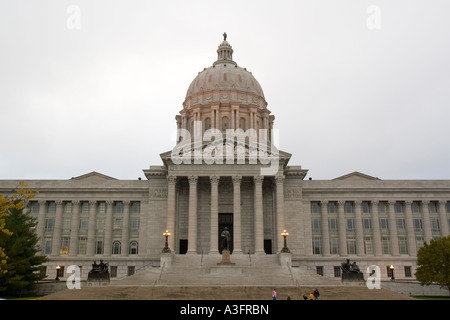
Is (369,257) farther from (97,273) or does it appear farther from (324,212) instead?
(97,273)

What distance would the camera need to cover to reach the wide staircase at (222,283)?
3619 cm

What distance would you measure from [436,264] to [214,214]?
25223 millimetres

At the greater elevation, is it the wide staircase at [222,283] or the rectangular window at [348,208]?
the rectangular window at [348,208]

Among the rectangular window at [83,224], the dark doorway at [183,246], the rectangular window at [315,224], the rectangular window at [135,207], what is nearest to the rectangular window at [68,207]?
the rectangular window at [83,224]

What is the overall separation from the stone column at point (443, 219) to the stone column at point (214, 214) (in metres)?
32.0

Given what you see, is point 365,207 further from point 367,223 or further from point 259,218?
point 259,218

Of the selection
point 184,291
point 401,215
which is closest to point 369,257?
point 401,215

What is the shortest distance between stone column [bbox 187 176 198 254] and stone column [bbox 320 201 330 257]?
61.7ft

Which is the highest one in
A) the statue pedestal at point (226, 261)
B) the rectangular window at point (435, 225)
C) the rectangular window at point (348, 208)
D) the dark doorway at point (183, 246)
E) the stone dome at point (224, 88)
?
the stone dome at point (224, 88)

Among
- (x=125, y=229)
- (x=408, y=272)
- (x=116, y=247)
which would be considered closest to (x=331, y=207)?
(x=408, y=272)

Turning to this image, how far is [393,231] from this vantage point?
6234cm

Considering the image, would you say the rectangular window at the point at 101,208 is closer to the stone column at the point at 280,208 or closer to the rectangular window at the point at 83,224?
the rectangular window at the point at 83,224

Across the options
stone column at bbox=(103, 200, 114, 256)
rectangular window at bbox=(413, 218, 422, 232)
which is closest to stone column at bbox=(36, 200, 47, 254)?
stone column at bbox=(103, 200, 114, 256)

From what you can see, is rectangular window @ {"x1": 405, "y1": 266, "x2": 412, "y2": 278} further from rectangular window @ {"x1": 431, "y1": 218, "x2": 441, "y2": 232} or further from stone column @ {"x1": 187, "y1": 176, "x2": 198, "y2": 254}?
stone column @ {"x1": 187, "y1": 176, "x2": 198, "y2": 254}
